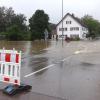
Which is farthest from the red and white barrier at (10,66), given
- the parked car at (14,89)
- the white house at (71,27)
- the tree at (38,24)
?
the white house at (71,27)

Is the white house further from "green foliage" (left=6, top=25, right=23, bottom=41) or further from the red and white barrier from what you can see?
the red and white barrier

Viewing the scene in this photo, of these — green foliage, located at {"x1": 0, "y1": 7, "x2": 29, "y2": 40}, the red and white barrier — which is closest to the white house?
green foliage, located at {"x1": 0, "y1": 7, "x2": 29, "y2": 40}

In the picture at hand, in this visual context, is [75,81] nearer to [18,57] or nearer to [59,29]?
[18,57]

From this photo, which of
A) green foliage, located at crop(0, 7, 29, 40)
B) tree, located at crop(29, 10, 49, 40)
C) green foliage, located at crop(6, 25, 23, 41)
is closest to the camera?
green foliage, located at crop(6, 25, 23, 41)

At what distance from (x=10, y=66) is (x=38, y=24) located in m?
78.0

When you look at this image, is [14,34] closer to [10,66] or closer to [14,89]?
[10,66]

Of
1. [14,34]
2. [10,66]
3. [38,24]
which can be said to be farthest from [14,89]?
A: [38,24]

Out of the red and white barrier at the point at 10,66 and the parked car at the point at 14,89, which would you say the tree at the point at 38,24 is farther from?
the parked car at the point at 14,89

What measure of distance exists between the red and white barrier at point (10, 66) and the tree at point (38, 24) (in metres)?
74.1

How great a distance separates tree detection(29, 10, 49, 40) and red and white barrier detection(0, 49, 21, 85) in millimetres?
74131

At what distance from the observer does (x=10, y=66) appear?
8.26m

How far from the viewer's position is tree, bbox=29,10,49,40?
8275 centimetres

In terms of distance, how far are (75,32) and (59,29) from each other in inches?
248

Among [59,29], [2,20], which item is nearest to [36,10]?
[59,29]
